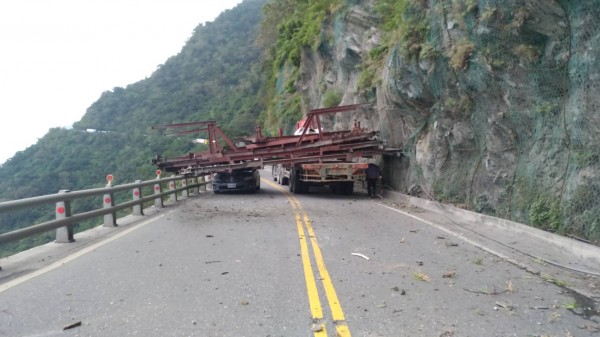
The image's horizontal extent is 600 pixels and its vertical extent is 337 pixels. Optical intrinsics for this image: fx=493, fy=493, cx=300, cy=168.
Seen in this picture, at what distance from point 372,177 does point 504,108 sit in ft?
25.4

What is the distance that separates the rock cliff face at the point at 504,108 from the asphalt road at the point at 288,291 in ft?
7.06

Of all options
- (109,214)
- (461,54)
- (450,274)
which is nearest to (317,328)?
(450,274)

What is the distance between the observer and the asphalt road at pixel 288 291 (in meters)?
4.62

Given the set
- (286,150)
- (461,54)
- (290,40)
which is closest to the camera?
(461,54)

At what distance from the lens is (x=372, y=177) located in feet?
61.3

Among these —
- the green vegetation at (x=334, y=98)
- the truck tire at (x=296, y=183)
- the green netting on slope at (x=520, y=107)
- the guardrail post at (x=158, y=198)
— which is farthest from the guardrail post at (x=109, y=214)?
the green vegetation at (x=334, y=98)

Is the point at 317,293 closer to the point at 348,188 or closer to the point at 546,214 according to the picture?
the point at 546,214

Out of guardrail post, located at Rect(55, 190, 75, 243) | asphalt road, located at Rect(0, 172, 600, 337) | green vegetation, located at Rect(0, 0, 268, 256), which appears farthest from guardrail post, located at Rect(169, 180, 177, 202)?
guardrail post, located at Rect(55, 190, 75, 243)

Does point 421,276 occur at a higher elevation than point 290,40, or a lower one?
lower

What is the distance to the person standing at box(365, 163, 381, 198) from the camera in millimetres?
18547

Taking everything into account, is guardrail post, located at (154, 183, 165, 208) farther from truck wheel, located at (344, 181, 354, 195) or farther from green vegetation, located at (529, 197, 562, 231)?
green vegetation, located at (529, 197, 562, 231)

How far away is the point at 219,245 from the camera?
863cm

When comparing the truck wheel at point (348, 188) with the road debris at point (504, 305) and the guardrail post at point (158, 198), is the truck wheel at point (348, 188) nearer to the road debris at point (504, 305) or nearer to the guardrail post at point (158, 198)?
the guardrail post at point (158, 198)

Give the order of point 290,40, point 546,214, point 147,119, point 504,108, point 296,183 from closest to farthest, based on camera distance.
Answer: point 546,214
point 504,108
point 296,183
point 290,40
point 147,119
